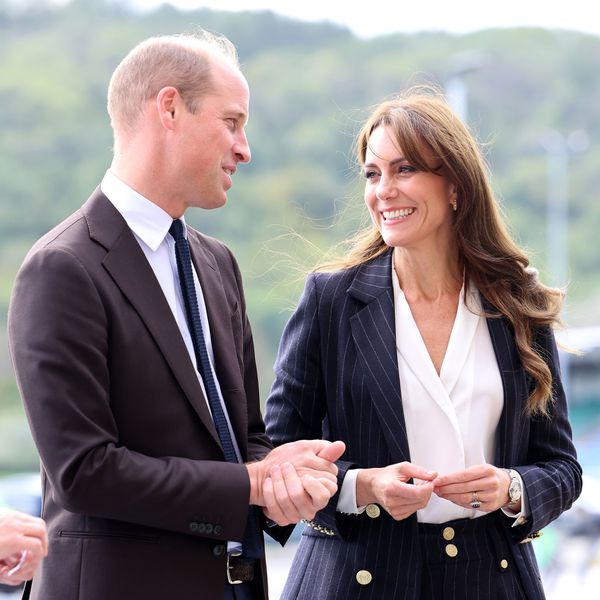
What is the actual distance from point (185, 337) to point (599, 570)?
10.5 metres

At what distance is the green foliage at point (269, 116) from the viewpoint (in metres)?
26.8

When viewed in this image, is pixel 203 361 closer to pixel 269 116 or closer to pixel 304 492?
pixel 304 492

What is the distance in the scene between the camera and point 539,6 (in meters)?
35.6

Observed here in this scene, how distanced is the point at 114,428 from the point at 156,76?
75 centimetres

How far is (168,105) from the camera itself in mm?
2334

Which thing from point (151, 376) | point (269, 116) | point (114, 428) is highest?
point (269, 116)

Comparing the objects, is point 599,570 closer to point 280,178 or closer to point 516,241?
point 516,241

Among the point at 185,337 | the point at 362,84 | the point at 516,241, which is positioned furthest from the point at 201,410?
the point at 362,84

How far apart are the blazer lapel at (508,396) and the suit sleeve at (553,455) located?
6 centimetres

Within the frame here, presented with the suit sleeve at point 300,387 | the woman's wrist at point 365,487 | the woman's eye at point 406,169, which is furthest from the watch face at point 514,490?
the woman's eye at point 406,169

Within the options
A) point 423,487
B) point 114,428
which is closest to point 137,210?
point 114,428

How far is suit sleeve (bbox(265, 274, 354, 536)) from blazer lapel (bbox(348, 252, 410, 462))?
0.11m

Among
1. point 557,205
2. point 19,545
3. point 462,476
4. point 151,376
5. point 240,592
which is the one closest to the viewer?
point 19,545

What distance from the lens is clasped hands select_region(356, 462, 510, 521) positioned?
8.09 feet
